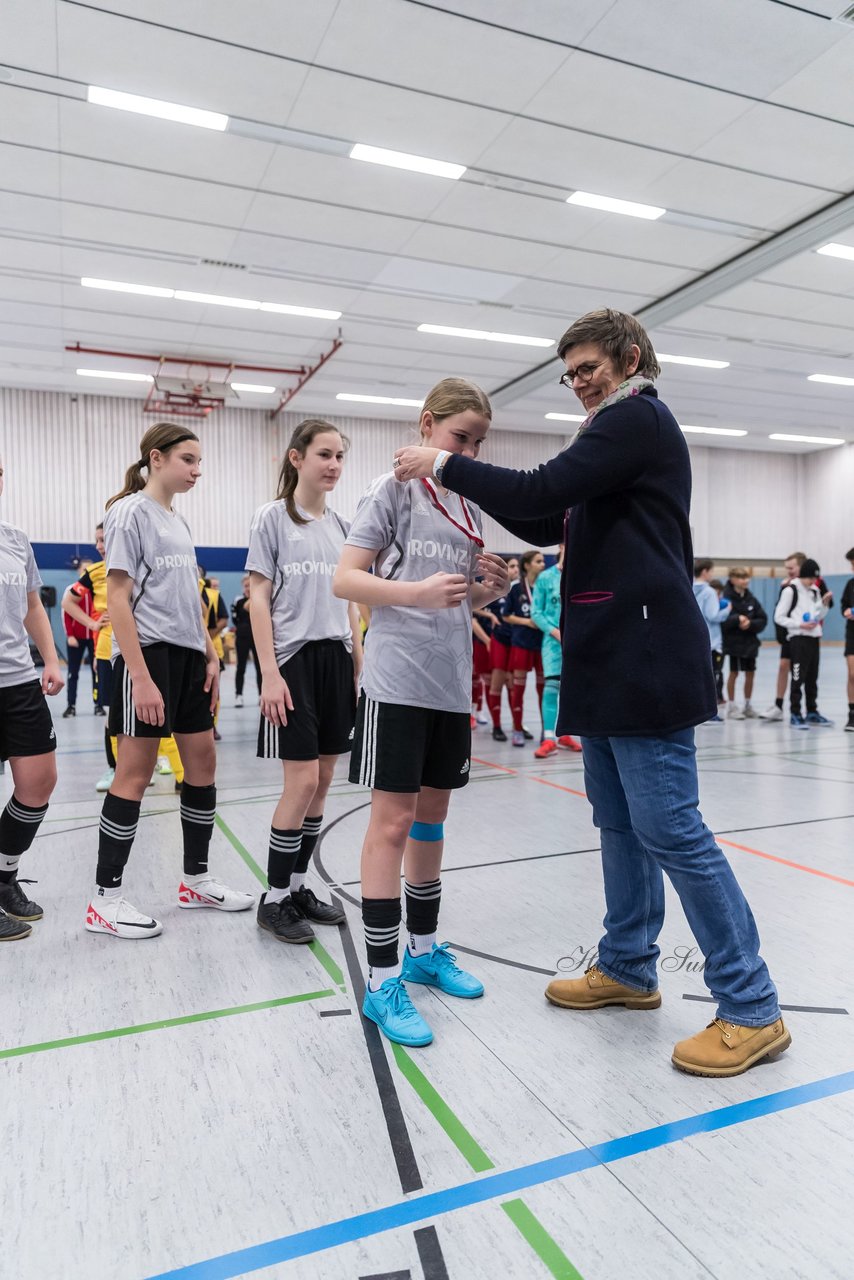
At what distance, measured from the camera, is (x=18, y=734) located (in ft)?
8.34

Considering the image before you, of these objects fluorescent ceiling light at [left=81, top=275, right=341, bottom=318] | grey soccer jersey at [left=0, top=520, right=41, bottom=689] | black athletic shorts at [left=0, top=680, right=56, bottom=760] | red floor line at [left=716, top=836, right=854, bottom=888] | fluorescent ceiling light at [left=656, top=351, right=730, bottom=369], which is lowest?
red floor line at [left=716, top=836, right=854, bottom=888]

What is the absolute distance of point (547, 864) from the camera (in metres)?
3.08

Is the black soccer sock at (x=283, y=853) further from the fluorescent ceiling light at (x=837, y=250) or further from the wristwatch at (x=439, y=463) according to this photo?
the fluorescent ceiling light at (x=837, y=250)

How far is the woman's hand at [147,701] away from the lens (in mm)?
2352

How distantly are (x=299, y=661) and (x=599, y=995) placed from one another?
1.26m

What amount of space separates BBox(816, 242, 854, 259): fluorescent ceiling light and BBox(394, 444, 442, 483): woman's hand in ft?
27.0

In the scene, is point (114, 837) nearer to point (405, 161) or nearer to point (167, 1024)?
point (167, 1024)

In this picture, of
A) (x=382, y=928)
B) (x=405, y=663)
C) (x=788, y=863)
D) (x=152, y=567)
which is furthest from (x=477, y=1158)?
(x=788, y=863)

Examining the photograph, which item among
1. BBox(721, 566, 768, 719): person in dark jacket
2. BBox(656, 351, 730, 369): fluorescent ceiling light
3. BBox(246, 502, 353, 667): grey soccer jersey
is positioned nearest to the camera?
BBox(246, 502, 353, 667): grey soccer jersey

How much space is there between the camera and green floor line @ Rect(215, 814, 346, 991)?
85.0 inches

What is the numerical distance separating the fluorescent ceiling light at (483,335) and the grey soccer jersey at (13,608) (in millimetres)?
8624

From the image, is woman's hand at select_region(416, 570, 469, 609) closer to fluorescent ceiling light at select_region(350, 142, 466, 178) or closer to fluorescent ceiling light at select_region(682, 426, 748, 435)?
fluorescent ceiling light at select_region(350, 142, 466, 178)

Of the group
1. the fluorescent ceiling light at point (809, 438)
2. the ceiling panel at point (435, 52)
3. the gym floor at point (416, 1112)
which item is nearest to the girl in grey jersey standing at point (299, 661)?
the gym floor at point (416, 1112)

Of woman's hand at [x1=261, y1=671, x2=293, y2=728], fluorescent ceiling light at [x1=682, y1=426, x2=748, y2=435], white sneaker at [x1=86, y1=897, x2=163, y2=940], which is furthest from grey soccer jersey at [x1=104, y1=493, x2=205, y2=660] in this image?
fluorescent ceiling light at [x1=682, y1=426, x2=748, y2=435]
